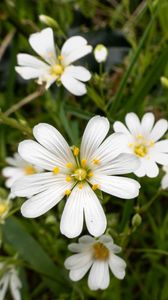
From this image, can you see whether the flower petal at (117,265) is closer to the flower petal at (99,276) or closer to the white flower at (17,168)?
the flower petal at (99,276)

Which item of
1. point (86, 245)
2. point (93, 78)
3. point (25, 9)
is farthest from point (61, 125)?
point (25, 9)

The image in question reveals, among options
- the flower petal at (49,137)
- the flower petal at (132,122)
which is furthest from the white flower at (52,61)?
the flower petal at (49,137)

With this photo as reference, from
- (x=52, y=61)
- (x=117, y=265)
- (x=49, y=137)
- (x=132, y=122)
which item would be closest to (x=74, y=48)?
(x=52, y=61)

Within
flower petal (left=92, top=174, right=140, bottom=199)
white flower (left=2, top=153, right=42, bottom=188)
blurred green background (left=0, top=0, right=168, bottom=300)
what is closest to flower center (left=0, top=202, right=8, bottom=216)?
blurred green background (left=0, top=0, right=168, bottom=300)

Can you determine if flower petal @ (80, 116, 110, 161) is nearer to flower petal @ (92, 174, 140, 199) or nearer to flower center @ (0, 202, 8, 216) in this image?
flower petal @ (92, 174, 140, 199)

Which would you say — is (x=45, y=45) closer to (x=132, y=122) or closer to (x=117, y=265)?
(x=132, y=122)

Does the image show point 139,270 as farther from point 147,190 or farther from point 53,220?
point 53,220
